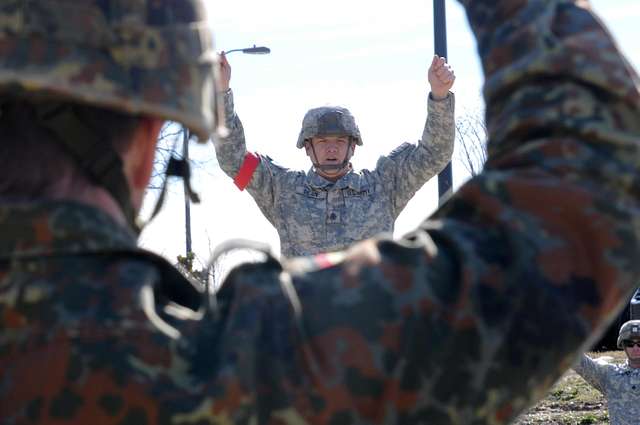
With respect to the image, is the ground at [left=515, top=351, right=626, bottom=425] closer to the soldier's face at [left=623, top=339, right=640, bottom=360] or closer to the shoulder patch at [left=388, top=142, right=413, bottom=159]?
the soldier's face at [left=623, top=339, right=640, bottom=360]

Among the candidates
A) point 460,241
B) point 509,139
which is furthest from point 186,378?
point 509,139

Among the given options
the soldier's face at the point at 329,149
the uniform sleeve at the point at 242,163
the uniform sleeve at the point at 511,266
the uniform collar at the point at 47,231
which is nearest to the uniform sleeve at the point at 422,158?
the soldier's face at the point at 329,149

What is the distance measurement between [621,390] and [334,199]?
3559 millimetres

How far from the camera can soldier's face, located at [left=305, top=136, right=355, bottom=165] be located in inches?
319

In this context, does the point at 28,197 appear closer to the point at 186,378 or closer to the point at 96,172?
the point at 96,172

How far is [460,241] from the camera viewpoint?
181 cm

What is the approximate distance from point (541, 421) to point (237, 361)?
1282 centimetres

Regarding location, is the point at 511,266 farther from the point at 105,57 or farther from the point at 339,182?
the point at 339,182

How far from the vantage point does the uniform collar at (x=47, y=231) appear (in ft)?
5.79

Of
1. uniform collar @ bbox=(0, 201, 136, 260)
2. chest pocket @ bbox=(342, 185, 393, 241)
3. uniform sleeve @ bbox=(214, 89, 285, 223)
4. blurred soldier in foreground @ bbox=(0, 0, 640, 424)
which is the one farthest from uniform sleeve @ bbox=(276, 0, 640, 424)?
chest pocket @ bbox=(342, 185, 393, 241)

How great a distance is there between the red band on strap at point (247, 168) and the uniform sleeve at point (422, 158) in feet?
2.49

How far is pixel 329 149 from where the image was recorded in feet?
26.6

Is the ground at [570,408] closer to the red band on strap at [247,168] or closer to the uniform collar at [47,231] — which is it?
the red band on strap at [247,168]

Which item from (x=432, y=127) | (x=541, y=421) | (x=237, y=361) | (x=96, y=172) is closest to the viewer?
(x=237, y=361)
